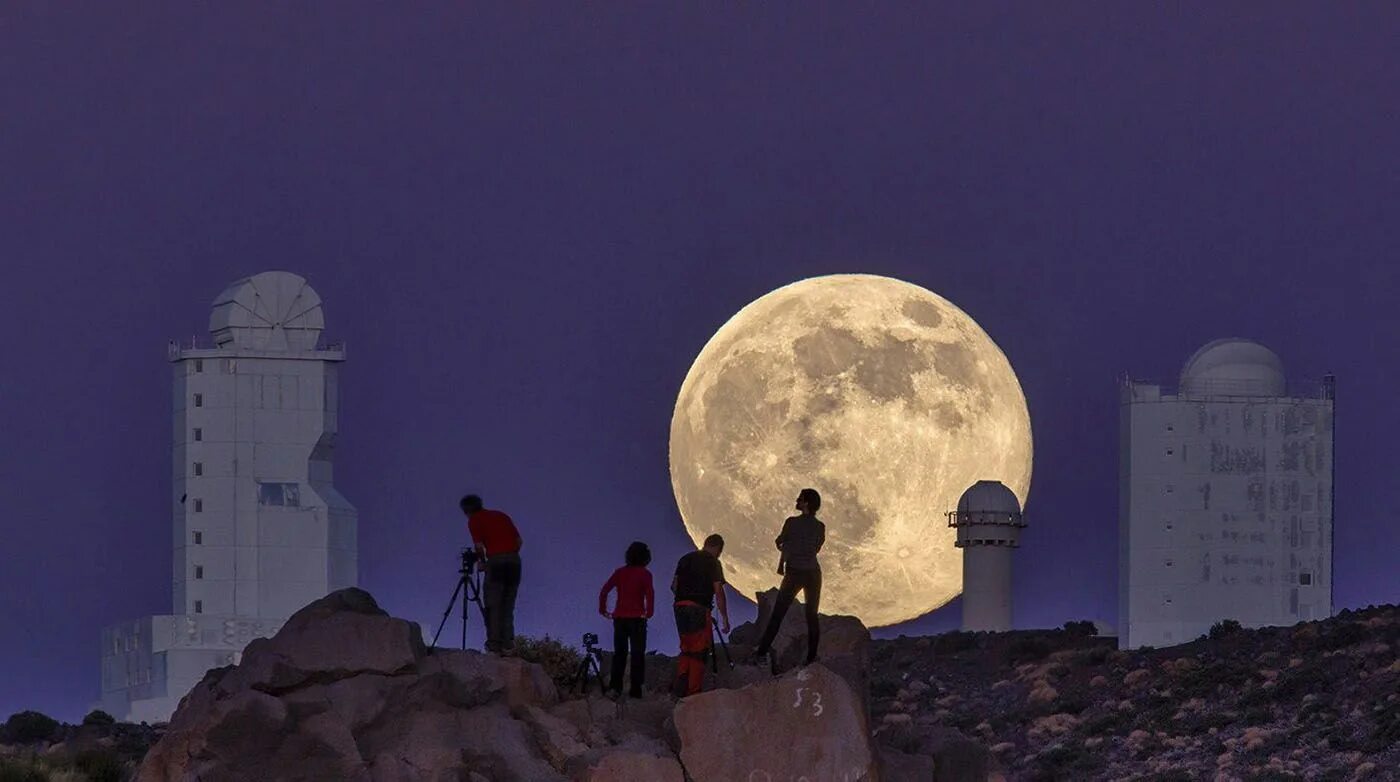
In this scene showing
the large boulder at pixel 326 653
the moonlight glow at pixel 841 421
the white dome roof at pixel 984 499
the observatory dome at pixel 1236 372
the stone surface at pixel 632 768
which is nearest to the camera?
the stone surface at pixel 632 768

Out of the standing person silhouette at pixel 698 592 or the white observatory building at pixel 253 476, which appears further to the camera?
the white observatory building at pixel 253 476

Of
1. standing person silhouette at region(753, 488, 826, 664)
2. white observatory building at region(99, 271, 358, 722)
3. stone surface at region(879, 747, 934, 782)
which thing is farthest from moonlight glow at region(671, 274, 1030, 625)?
standing person silhouette at region(753, 488, 826, 664)

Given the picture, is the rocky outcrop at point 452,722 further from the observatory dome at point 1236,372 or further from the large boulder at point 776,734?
the observatory dome at point 1236,372

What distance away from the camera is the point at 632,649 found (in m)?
42.8

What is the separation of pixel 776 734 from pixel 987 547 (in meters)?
65.3

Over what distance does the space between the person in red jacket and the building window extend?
7910cm

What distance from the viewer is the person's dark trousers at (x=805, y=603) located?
4250 cm

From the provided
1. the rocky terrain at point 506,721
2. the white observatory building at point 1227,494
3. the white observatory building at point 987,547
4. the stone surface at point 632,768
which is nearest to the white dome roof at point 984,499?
the white observatory building at point 987,547

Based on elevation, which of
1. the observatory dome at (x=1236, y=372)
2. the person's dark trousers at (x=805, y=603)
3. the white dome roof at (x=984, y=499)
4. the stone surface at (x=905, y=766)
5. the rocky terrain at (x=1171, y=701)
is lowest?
the rocky terrain at (x=1171, y=701)

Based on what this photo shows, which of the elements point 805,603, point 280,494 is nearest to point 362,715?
point 805,603

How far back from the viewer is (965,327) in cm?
10050

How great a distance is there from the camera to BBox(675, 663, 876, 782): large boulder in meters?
41.1

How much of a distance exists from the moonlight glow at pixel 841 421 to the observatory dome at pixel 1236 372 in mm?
17522

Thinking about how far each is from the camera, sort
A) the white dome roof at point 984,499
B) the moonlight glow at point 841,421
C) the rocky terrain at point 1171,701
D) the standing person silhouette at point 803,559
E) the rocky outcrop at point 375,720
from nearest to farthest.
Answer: the rocky outcrop at point 375,720 < the standing person silhouette at point 803,559 < the rocky terrain at point 1171,701 < the moonlight glow at point 841,421 < the white dome roof at point 984,499
